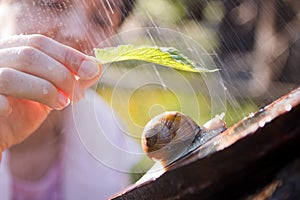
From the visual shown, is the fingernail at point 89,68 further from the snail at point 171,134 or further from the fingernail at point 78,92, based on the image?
the snail at point 171,134

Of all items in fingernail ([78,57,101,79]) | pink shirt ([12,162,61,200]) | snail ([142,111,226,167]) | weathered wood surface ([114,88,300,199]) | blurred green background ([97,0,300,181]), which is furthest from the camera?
blurred green background ([97,0,300,181])

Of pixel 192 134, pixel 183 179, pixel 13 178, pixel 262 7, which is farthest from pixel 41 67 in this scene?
pixel 262 7

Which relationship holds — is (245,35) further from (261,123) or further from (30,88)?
(261,123)

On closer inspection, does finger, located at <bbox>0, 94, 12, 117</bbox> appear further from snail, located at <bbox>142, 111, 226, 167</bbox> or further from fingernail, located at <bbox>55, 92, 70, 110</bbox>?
snail, located at <bbox>142, 111, 226, 167</bbox>

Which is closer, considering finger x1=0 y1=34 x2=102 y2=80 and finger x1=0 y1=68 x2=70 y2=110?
finger x1=0 y1=34 x2=102 y2=80

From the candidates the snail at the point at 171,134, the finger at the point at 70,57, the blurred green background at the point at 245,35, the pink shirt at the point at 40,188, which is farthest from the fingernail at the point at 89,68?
the blurred green background at the point at 245,35

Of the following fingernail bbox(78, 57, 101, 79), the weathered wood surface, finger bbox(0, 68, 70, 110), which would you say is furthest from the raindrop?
finger bbox(0, 68, 70, 110)
